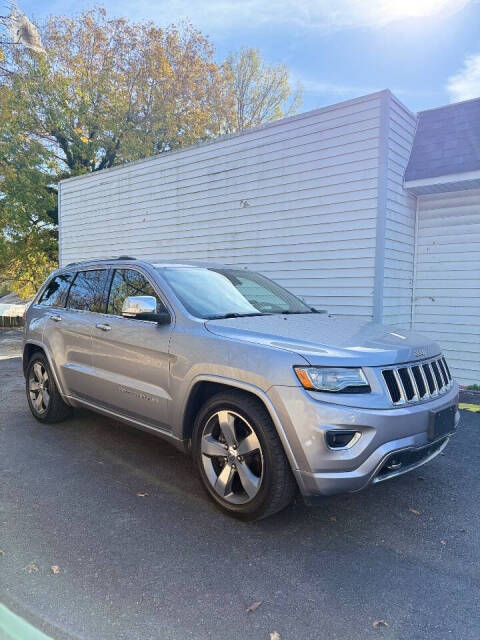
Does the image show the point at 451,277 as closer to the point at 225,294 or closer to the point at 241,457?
the point at 225,294

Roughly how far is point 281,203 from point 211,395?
567 centimetres

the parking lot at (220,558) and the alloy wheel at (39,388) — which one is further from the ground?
the alloy wheel at (39,388)

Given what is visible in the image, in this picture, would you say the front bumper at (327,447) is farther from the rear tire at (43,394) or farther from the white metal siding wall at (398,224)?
the white metal siding wall at (398,224)

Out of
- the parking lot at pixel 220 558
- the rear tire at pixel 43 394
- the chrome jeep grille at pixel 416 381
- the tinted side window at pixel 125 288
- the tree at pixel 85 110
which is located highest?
the tree at pixel 85 110

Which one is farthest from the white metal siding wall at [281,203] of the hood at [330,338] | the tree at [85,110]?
the tree at [85,110]

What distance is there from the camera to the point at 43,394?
200 inches

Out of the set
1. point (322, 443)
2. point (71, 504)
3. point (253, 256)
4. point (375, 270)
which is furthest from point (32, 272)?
point (322, 443)

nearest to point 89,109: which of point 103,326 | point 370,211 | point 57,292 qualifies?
point 370,211

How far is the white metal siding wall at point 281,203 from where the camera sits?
7.21 m

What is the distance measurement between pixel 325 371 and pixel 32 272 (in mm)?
20544

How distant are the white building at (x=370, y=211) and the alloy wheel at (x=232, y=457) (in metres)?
4.61

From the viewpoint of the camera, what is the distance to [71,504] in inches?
129

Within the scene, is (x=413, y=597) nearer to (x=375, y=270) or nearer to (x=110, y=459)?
(x=110, y=459)

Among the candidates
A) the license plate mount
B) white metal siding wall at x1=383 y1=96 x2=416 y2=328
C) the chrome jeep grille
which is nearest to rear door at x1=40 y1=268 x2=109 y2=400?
the chrome jeep grille
